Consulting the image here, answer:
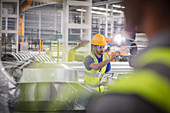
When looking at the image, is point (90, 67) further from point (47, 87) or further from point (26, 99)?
point (26, 99)

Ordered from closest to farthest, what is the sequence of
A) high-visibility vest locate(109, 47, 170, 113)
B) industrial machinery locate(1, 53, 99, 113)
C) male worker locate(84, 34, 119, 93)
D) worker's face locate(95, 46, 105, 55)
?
1. high-visibility vest locate(109, 47, 170, 113)
2. industrial machinery locate(1, 53, 99, 113)
3. male worker locate(84, 34, 119, 93)
4. worker's face locate(95, 46, 105, 55)

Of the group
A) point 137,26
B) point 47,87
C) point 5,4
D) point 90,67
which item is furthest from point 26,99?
point 5,4

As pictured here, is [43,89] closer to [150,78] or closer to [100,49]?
[100,49]

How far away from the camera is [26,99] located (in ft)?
10.8

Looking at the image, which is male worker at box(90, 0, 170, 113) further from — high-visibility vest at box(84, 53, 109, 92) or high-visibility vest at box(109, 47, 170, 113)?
high-visibility vest at box(84, 53, 109, 92)

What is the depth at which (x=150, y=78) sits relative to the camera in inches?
16.2

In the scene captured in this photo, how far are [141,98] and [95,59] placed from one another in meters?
3.52

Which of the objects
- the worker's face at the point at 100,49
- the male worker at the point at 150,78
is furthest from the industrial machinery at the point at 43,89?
the male worker at the point at 150,78

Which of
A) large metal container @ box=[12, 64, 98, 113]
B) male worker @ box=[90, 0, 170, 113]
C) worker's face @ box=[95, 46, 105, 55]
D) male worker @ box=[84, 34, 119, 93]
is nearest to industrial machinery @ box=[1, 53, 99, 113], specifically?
large metal container @ box=[12, 64, 98, 113]

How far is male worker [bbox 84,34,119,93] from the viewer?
3656 mm

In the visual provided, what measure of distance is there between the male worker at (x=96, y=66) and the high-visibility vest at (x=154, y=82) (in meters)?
3.12

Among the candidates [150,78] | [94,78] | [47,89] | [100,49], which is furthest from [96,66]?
[150,78]

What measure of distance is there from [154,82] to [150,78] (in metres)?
0.01

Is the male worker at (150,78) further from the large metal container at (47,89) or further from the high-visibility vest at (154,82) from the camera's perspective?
the large metal container at (47,89)
